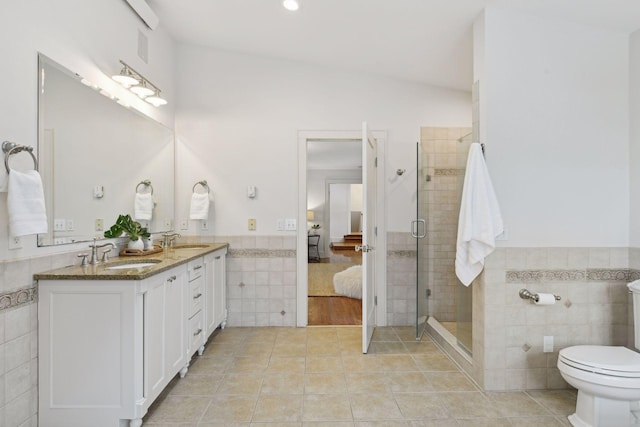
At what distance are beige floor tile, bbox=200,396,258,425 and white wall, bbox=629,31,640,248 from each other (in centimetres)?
273

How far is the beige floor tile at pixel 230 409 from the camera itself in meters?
1.97

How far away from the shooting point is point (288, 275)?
3561 millimetres

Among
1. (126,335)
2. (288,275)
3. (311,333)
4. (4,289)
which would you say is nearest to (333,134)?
(288,275)

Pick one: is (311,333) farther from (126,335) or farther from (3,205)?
(3,205)

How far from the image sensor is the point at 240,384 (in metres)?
2.37

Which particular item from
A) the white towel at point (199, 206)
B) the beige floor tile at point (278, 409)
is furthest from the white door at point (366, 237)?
the white towel at point (199, 206)

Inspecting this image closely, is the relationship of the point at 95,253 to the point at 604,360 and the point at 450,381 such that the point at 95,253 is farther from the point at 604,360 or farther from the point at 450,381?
the point at 604,360

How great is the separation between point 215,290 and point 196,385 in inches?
36.6

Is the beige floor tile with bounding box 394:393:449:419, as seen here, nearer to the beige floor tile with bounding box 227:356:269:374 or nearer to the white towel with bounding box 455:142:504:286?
the white towel with bounding box 455:142:504:286

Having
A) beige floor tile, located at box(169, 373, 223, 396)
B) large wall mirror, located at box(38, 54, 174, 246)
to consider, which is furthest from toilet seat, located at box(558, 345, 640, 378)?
large wall mirror, located at box(38, 54, 174, 246)

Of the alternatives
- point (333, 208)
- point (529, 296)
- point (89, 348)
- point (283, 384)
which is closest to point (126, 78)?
point (89, 348)

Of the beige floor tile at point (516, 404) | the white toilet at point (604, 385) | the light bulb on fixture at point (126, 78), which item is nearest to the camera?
the white toilet at point (604, 385)

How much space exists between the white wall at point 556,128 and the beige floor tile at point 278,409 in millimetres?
1714

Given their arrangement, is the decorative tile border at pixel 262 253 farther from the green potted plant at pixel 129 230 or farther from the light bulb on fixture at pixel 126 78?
the light bulb on fixture at pixel 126 78
